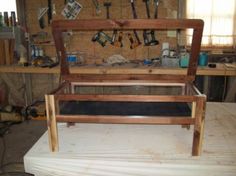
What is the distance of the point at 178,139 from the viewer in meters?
1.31

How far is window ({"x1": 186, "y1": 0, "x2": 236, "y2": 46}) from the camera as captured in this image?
9.43 ft

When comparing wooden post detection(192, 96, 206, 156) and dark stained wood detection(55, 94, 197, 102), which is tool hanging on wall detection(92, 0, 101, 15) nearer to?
dark stained wood detection(55, 94, 197, 102)

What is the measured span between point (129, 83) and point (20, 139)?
5.57 feet

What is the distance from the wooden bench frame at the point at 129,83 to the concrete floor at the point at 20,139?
1.01 metres

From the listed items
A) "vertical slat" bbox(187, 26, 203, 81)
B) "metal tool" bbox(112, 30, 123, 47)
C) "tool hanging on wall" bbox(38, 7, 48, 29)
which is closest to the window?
"metal tool" bbox(112, 30, 123, 47)

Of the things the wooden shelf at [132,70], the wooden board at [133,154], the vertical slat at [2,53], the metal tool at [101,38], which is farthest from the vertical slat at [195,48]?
the vertical slat at [2,53]

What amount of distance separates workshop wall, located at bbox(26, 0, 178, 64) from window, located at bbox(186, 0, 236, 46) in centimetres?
26

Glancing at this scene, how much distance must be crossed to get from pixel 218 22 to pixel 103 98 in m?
2.49

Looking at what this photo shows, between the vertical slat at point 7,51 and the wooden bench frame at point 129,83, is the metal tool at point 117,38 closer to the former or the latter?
the vertical slat at point 7,51

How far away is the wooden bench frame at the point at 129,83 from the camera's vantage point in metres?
1.02

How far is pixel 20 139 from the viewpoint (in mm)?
2580

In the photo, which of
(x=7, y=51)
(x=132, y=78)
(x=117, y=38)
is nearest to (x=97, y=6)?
(x=117, y=38)

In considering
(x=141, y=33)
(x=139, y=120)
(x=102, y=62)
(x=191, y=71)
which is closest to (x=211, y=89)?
(x=141, y=33)

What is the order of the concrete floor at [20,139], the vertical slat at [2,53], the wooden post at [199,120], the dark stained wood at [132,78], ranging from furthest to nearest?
the vertical slat at [2,53], the concrete floor at [20,139], the dark stained wood at [132,78], the wooden post at [199,120]
